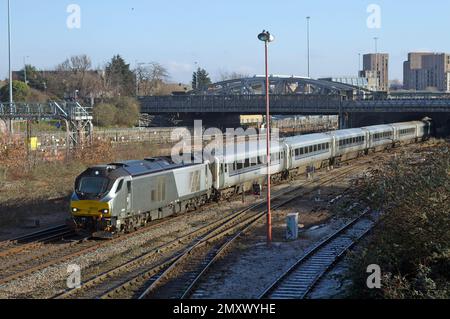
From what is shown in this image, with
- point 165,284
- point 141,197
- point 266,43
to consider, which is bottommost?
point 165,284

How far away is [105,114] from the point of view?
73000 millimetres

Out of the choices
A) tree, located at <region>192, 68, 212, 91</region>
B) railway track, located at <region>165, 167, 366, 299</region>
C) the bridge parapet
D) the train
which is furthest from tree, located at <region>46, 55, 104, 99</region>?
railway track, located at <region>165, 167, 366, 299</region>

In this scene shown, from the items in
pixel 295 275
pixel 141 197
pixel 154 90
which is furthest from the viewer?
pixel 154 90

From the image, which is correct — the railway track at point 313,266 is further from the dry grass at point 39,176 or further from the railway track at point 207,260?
the dry grass at point 39,176

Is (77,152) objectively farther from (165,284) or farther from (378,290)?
(378,290)

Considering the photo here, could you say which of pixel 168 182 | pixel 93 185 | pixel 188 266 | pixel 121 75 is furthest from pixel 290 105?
pixel 188 266

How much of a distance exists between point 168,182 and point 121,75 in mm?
91619

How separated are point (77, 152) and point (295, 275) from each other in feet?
94.5

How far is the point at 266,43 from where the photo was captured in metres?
20.2

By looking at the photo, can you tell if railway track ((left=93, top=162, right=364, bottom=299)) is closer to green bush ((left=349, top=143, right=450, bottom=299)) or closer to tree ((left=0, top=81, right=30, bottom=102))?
green bush ((left=349, top=143, right=450, bottom=299))

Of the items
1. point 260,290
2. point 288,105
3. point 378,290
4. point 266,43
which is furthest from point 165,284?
point 288,105

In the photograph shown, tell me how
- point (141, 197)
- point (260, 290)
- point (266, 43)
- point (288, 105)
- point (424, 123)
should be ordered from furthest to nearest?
point (288, 105) → point (424, 123) → point (141, 197) → point (266, 43) → point (260, 290)

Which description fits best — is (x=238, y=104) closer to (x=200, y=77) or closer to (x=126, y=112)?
(x=126, y=112)

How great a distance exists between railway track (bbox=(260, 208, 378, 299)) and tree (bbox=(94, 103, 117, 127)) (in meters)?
52.8
